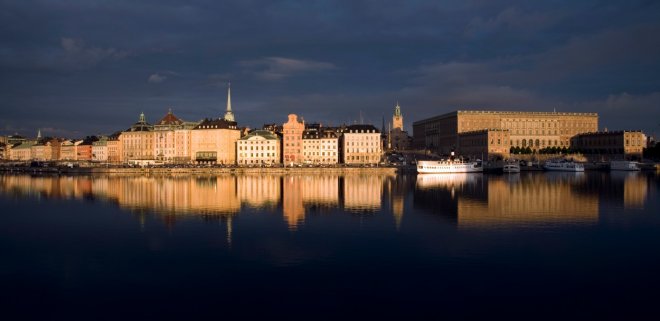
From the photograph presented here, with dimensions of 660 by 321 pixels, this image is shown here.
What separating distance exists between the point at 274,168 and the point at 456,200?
→ 5289 cm

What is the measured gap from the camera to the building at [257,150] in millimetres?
106875

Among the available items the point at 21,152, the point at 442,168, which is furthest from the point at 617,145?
the point at 21,152

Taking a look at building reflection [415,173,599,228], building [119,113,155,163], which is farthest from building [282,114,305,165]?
building reflection [415,173,599,228]

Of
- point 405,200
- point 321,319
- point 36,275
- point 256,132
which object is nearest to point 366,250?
point 321,319

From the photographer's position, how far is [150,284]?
1786cm

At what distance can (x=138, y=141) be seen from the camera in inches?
4970

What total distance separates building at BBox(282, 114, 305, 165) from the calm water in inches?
2676

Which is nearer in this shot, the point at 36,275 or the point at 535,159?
the point at 36,275

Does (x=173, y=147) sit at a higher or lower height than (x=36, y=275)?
higher

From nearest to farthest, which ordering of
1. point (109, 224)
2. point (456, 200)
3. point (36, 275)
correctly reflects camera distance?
point (36, 275) < point (109, 224) < point (456, 200)

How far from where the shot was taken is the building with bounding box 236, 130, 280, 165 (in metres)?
107

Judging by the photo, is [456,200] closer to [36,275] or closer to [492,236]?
[492,236]

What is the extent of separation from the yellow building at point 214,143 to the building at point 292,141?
12.3m

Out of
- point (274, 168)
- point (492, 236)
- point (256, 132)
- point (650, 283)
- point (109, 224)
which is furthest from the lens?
point (256, 132)
